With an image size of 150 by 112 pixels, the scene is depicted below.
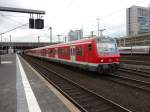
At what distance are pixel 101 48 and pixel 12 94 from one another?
743cm

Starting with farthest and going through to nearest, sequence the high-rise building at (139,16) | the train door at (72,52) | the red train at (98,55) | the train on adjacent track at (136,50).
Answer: the high-rise building at (139,16) → the train on adjacent track at (136,50) → the train door at (72,52) → the red train at (98,55)

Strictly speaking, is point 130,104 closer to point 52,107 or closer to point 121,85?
point 52,107

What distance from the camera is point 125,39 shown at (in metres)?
78.8

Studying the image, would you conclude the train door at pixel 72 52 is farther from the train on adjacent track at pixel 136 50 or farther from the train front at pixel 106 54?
the train on adjacent track at pixel 136 50

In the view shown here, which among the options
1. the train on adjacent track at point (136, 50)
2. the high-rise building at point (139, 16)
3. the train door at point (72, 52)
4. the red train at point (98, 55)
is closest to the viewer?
the red train at point (98, 55)

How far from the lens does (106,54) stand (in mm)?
15250

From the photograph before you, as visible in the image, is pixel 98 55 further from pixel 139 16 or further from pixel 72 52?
pixel 139 16

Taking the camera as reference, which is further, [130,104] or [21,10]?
[21,10]

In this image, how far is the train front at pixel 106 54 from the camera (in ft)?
48.9

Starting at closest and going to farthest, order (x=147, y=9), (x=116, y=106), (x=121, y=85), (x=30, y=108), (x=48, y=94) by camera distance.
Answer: (x=30, y=108) < (x=116, y=106) < (x=48, y=94) < (x=121, y=85) < (x=147, y=9)

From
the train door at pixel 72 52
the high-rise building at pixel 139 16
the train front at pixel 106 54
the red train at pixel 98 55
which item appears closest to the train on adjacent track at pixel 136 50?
the high-rise building at pixel 139 16

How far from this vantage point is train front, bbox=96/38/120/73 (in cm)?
1489

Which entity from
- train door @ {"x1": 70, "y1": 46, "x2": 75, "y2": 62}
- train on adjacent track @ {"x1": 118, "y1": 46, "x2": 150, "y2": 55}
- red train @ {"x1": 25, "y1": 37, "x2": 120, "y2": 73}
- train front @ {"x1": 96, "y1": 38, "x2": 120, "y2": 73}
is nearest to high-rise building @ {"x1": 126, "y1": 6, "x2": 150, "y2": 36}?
train on adjacent track @ {"x1": 118, "y1": 46, "x2": 150, "y2": 55}

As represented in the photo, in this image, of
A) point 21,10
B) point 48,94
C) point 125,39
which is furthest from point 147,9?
point 48,94
